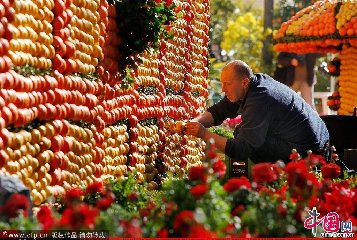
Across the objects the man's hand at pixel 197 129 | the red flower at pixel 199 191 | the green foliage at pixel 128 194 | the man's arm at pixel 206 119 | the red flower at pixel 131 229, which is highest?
the red flower at pixel 199 191

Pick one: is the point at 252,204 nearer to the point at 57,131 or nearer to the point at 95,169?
the point at 57,131

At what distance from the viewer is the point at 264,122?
388 inches

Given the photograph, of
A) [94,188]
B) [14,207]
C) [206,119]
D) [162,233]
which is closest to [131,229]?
[162,233]

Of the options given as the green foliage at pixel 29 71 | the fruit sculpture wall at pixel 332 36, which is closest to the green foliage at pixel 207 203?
the green foliage at pixel 29 71

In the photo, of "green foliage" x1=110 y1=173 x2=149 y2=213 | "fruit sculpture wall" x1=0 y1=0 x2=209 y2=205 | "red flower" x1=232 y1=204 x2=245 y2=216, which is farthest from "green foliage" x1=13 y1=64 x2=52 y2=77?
"red flower" x1=232 y1=204 x2=245 y2=216

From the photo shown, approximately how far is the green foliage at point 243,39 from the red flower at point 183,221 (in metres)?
41.0

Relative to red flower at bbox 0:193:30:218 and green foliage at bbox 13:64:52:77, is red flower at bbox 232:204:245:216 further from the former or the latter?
green foliage at bbox 13:64:52:77

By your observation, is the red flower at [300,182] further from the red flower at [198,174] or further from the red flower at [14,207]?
the red flower at [14,207]

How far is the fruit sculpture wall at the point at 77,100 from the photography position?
6.96 m

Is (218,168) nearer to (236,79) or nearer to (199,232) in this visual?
A: (199,232)

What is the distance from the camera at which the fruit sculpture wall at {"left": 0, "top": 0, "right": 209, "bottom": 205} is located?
6.96 metres

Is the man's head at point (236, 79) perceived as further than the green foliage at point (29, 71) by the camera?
Yes

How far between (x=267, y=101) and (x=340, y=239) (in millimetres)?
4940

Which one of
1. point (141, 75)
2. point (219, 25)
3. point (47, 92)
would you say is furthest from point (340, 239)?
point (219, 25)
